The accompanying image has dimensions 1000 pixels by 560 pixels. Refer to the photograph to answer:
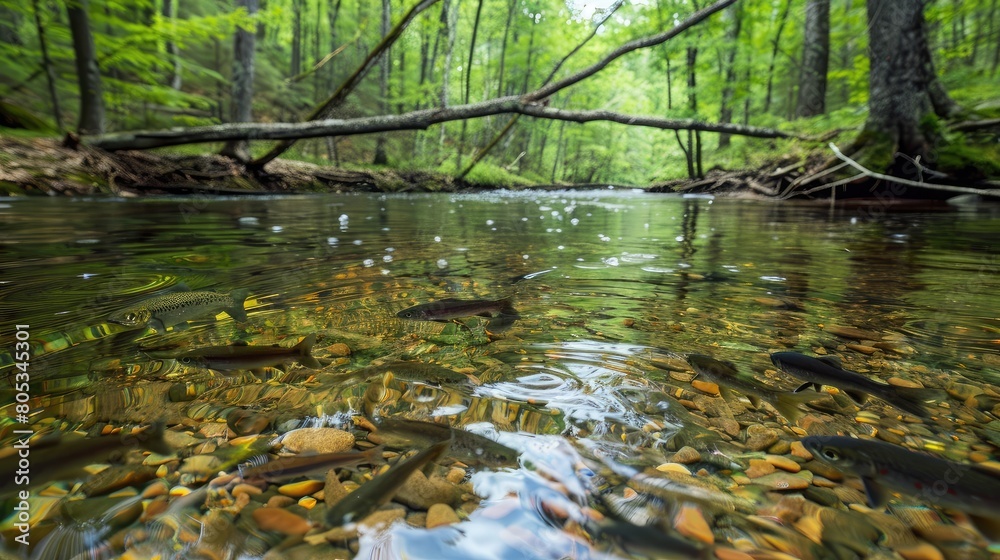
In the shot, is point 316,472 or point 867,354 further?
point 867,354

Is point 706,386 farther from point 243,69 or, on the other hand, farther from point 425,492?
point 243,69

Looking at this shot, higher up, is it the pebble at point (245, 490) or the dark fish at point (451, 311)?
the dark fish at point (451, 311)

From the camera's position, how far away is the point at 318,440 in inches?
51.3

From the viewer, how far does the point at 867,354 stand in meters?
1.94

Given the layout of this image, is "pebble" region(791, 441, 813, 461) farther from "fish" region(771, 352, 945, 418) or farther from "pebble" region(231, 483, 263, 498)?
"pebble" region(231, 483, 263, 498)

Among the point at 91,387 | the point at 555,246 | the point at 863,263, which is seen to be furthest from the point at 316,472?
the point at 863,263

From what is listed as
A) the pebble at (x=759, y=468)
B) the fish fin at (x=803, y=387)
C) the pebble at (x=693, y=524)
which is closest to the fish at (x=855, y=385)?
the fish fin at (x=803, y=387)

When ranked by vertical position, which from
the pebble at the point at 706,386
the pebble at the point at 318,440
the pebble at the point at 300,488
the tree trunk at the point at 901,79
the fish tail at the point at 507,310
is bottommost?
the pebble at the point at 300,488

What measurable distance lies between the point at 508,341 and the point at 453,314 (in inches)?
15.2

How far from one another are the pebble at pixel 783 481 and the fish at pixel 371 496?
3.07 feet

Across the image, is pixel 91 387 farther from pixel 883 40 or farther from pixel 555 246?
pixel 883 40

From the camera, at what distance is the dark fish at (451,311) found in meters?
2.30

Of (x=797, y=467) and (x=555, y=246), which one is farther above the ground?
(x=555, y=246)

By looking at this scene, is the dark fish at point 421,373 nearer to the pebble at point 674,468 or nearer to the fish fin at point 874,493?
the pebble at point 674,468
